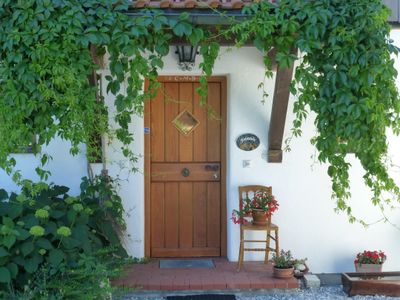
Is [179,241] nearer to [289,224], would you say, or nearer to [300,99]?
[289,224]

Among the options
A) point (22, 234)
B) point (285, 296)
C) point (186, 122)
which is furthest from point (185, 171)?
point (22, 234)

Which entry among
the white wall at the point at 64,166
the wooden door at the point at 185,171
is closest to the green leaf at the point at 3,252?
the white wall at the point at 64,166

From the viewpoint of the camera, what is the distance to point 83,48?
4.34 m

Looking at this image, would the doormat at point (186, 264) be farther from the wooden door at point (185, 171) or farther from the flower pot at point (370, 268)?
the flower pot at point (370, 268)

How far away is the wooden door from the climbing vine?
6.39ft

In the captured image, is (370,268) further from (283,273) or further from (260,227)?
(260,227)

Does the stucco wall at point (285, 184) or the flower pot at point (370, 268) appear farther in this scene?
the stucco wall at point (285, 184)

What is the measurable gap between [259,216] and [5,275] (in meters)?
2.66

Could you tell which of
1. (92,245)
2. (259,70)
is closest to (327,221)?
(259,70)

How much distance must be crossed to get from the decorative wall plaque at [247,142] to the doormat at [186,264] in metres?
1.35

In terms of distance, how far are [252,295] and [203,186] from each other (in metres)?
1.52

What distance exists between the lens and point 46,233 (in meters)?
4.62

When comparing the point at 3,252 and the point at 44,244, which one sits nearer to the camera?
the point at 3,252

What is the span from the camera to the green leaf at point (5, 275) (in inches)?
166
